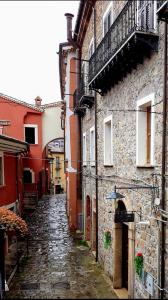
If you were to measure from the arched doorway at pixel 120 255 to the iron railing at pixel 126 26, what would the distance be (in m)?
4.65

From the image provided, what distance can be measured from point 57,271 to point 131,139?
250 inches

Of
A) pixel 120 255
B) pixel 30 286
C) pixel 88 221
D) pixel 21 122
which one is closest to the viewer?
pixel 120 255

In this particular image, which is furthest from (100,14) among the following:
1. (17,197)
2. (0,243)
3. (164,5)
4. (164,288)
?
(17,197)

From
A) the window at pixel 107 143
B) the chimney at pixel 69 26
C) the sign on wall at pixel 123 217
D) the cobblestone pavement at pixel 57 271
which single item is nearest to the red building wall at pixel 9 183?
the cobblestone pavement at pixel 57 271

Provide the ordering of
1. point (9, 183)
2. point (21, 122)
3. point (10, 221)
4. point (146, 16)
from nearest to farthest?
point (146, 16), point (10, 221), point (9, 183), point (21, 122)

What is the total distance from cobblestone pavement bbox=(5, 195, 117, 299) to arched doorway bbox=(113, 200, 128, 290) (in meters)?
0.42

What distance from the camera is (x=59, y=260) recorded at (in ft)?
40.0

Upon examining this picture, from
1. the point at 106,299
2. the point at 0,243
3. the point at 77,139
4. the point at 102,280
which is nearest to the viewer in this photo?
the point at 106,299

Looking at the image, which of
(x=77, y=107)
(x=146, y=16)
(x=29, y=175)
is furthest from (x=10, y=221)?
(x=29, y=175)

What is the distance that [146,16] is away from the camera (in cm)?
628

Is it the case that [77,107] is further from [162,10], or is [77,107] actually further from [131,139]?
[162,10]

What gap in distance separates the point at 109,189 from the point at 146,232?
3.37 m

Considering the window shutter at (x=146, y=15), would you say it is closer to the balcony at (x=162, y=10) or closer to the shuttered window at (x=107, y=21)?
the balcony at (x=162, y=10)

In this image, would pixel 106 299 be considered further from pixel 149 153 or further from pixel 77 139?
pixel 77 139
